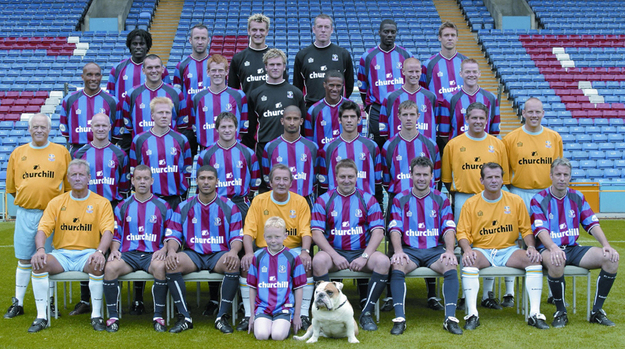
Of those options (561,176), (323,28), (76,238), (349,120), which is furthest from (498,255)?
(76,238)

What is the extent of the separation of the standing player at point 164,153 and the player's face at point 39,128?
761 millimetres

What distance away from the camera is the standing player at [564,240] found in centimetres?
516

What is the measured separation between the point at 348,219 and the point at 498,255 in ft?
4.08

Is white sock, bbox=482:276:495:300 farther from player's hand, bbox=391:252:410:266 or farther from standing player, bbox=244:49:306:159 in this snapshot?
standing player, bbox=244:49:306:159

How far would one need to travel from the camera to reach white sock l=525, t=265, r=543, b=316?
515 cm

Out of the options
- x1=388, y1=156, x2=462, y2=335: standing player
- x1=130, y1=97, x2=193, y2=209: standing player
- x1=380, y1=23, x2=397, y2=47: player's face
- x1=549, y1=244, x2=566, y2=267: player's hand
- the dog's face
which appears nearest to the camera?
the dog's face

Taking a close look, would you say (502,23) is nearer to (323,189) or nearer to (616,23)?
(616,23)

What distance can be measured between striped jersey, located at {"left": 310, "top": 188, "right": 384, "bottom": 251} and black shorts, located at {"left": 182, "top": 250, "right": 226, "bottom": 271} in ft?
2.93

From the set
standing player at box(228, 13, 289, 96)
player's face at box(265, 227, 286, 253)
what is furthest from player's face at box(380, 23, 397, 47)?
player's face at box(265, 227, 286, 253)

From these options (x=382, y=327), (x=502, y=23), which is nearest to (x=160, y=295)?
(x=382, y=327)

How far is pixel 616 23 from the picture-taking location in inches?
775

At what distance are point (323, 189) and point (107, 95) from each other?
7.47ft

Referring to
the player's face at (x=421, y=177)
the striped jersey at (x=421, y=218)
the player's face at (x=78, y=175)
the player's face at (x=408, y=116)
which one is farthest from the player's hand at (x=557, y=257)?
the player's face at (x=78, y=175)

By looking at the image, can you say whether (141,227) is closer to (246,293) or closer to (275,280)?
Result: (246,293)
